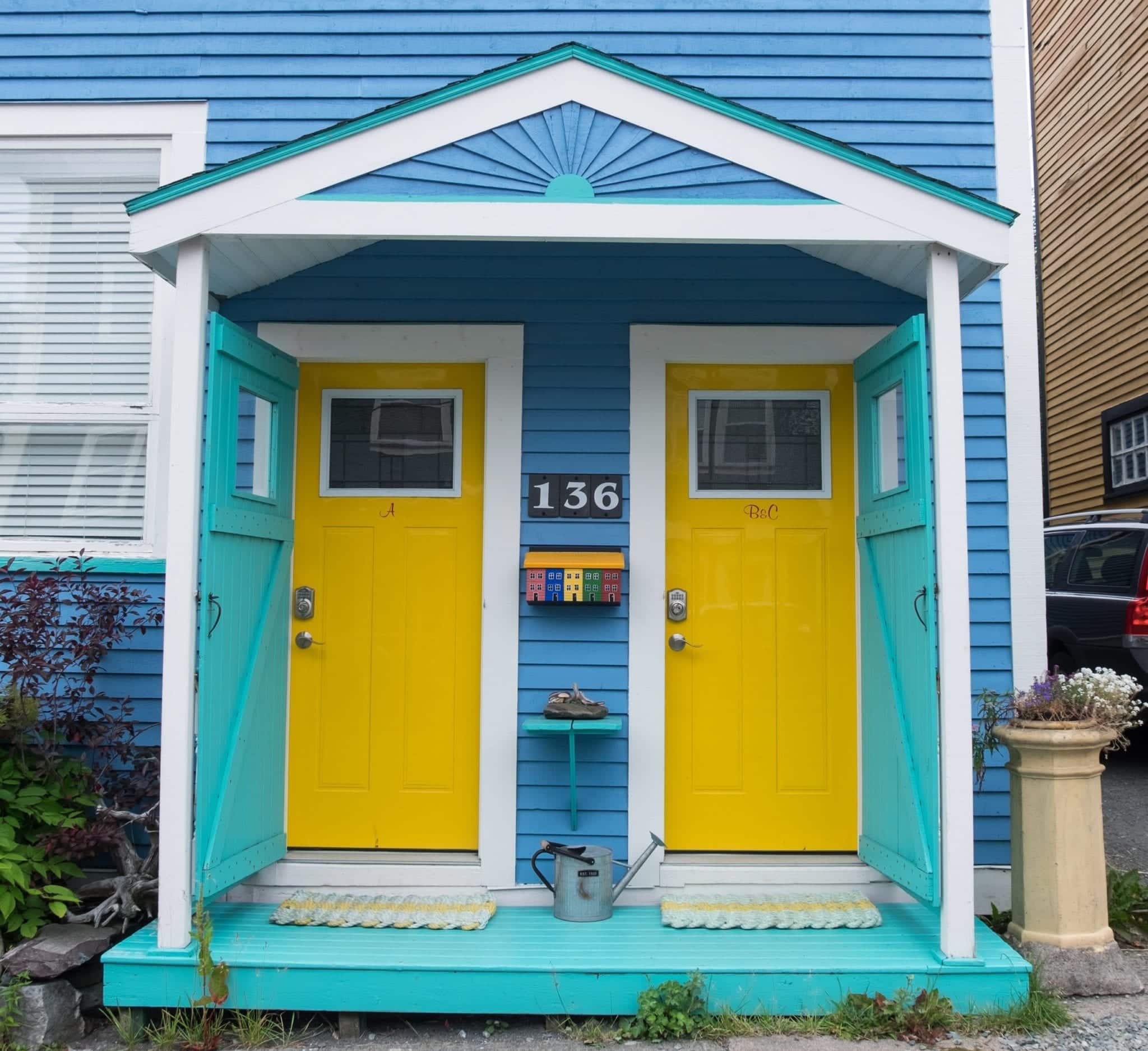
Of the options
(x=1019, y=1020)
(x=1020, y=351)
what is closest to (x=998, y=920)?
(x=1019, y=1020)

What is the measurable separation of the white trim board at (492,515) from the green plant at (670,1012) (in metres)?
0.90

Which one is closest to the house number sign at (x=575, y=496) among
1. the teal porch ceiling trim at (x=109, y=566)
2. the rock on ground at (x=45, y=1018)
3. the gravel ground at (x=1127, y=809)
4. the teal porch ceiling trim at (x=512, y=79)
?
the teal porch ceiling trim at (x=512, y=79)

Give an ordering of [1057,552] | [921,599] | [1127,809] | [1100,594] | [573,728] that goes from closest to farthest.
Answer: [921,599], [573,728], [1127,809], [1100,594], [1057,552]

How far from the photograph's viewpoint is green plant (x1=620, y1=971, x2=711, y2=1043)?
3.12 meters

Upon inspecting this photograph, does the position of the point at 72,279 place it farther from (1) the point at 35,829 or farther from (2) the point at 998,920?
(2) the point at 998,920

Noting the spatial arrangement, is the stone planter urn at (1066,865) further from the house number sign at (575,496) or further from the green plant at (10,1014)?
the green plant at (10,1014)

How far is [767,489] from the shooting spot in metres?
4.18

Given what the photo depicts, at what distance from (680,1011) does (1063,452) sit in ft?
30.7

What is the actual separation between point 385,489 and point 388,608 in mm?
481

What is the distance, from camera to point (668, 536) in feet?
13.6

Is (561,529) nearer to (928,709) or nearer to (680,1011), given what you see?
(928,709)

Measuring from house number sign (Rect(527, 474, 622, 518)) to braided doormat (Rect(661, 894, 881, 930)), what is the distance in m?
1.48

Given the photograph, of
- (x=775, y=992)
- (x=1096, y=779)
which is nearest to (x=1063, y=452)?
(x=1096, y=779)

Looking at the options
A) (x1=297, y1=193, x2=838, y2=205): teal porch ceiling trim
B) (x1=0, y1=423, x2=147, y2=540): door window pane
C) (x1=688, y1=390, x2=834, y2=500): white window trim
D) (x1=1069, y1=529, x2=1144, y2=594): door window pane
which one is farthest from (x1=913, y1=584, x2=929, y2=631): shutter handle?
(x1=1069, y1=529, x2=1144, y2=594): door window pane
